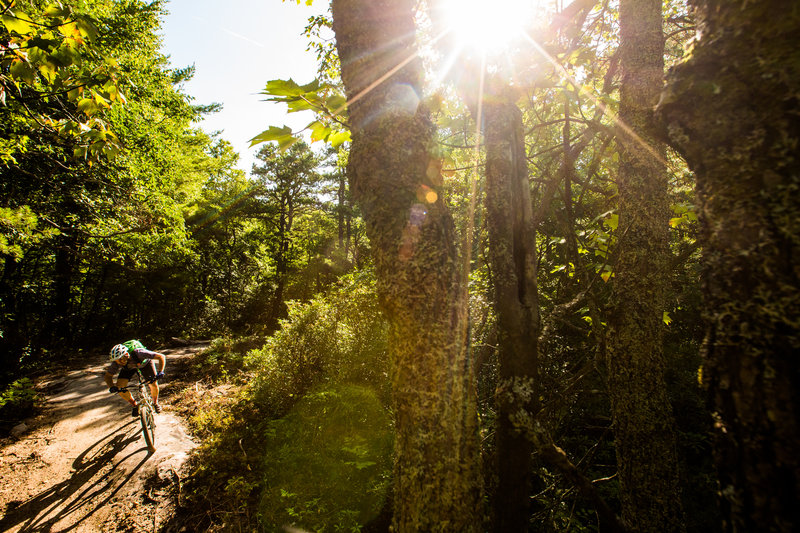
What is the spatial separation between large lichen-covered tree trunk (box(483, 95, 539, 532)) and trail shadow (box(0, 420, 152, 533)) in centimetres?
642

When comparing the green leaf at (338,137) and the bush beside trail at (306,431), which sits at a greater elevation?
the green leaf at (338,137)

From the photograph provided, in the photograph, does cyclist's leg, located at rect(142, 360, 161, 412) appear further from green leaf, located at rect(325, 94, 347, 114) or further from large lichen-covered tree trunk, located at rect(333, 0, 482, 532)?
green leaf, located at rect(325, 94, 347, 114)

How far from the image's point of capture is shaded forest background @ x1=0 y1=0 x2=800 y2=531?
1.40 metres

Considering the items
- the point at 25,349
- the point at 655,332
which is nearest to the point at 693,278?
the point at 655,332

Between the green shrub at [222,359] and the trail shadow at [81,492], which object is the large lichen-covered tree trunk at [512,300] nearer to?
the trail shadow at [81,492]

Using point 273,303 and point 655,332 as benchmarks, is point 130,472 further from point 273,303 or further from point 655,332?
point 273,303

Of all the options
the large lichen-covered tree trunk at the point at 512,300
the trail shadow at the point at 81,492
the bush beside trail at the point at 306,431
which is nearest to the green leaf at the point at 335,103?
the large lichen-covered tree trunk at the point at 512,300

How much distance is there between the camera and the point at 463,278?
5.04 ft

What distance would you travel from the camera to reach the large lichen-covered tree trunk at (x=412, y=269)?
1365mm

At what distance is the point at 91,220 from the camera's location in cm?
858

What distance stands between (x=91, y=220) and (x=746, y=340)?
11992 mm

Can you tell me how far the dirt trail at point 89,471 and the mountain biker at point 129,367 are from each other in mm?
817

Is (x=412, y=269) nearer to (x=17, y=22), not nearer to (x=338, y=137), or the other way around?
(x=338, y=137)

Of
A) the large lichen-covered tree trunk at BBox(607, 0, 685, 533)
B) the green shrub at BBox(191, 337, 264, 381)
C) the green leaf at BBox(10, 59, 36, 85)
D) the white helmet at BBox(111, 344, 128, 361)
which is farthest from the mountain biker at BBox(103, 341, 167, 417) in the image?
the large lichen-covered tree trunk at BBox(607, 0, 685, 533)
